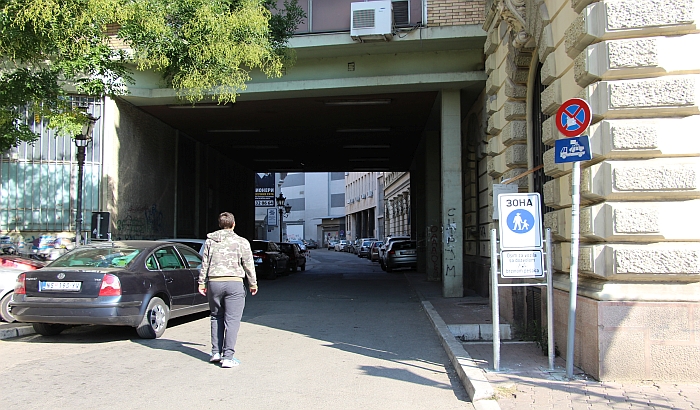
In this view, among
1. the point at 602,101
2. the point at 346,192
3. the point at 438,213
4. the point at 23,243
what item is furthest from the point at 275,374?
the point at 346,192

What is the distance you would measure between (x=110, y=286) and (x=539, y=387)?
228 inches

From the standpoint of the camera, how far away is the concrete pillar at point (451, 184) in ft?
49.9

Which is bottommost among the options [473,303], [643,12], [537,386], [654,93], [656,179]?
[473,303]

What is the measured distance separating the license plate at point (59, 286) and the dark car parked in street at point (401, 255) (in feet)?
66.2

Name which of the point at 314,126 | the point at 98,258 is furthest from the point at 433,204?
the point at 98,258

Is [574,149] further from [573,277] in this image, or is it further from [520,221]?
[573,277]

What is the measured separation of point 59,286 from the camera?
838 cm

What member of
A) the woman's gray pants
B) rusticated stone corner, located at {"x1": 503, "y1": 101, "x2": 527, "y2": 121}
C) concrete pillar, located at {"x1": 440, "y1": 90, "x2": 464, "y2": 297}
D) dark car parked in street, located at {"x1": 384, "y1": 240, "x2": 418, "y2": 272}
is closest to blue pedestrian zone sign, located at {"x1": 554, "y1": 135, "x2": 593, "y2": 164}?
rusticated stone corner, located at {"x1": 503, "y1": 101, "x2": 527, "y2": 121}

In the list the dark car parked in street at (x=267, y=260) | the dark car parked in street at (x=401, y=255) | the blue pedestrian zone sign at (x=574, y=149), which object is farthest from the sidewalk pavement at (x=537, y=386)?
the dark car parked in street at (x=401, y=255)

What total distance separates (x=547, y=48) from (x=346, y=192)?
257 feet

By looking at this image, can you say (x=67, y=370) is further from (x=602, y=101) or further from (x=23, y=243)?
(x=23, y=243)

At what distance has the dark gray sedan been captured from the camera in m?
8.26

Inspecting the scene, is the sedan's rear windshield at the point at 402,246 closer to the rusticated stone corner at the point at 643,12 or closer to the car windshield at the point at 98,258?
the car windshield at the point at 98,258

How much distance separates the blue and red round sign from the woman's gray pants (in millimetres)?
3966
